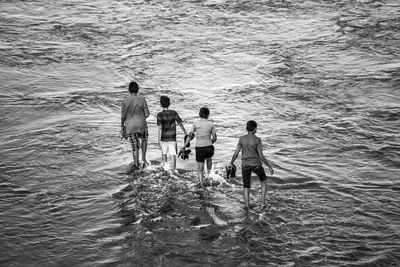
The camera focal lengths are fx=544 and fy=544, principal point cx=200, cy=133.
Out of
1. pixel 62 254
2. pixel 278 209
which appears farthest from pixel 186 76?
pixel 62 254

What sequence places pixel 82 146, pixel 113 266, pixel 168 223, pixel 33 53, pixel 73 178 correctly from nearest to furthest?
1. pixel 113 266
2. pixel 168 223
3. pixel 73 178
4. pixel 82 146
5. pixel 33 53

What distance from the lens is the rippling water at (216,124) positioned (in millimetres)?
9375

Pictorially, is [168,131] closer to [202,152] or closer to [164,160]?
[164,160]

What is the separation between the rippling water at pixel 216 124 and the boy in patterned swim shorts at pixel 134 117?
807 mm

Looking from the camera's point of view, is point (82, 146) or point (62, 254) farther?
point (82, 146)

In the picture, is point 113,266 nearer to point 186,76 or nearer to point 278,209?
point 278,209

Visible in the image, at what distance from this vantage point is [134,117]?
488 inches

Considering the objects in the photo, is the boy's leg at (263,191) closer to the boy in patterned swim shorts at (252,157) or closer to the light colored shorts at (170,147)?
the boy in patterned swim shorts at (252,157)

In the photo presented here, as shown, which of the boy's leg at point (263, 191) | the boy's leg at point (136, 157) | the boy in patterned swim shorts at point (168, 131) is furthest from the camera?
the boy's leg at point (136, 157)

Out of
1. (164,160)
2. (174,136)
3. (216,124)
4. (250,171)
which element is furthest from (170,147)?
(216,124)

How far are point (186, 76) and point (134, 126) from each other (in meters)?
8.06

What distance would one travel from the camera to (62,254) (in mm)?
8953

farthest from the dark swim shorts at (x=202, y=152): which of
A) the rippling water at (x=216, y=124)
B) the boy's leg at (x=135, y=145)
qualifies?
the boy's leg at (x=135, y=145)

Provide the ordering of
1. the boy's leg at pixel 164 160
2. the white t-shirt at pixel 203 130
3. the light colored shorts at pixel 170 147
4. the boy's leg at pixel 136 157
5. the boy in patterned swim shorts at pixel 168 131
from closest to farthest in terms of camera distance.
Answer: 1. the white t-shirt at pixel 203 130
2. the boy in patterned swim shorts at pixel 168 131
3. the light colored shorts at pixel 170 147
4. the boy's leg at pixel 164 160
5. the boy's leg at pixel 136 157
